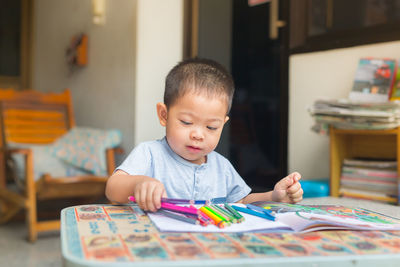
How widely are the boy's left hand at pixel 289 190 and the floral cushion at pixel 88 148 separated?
1986mm

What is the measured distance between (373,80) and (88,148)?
5.98 feet

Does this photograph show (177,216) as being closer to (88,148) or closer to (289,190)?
(289,190)

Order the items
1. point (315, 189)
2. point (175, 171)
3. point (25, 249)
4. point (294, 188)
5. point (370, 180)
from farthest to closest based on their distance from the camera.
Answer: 1. point (25, 249)
2. point (315, 189)
3. point (370, 180)
4. point (175, 171)
5. point (294, 188)

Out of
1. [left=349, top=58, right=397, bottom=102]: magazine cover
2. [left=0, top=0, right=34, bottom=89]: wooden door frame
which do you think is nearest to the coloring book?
[left=349, top=58, right=397, bottom=102]: magazine cover

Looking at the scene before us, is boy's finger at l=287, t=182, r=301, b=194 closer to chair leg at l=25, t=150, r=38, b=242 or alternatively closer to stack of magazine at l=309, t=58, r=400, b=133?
stack of magazine at l=309, t=58, r=400, b=133

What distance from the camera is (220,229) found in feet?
2.03

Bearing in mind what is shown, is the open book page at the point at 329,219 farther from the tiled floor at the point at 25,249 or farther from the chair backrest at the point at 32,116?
the chair backrest at the point at 32,116

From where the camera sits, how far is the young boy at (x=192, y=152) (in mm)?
909

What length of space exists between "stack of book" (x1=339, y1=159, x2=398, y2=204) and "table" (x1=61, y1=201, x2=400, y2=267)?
44.1 inches

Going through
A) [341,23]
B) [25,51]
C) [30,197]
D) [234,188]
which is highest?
[25,51]

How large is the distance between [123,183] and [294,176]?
36 cm

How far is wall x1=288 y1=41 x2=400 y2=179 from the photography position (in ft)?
6.88

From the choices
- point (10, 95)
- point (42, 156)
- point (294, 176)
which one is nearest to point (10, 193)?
point (42, 156)

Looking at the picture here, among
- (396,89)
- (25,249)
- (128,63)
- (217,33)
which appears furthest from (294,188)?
(217,33)
